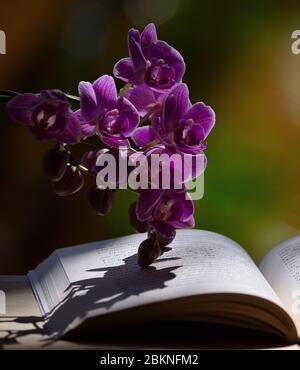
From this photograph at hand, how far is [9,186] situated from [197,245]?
0.79 meters

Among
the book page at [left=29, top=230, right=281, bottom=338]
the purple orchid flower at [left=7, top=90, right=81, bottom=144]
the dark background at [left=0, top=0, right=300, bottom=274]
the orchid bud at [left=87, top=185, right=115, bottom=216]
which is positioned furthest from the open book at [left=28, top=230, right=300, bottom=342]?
the dark background at [left=0, top=0, right=300, bottom=274]

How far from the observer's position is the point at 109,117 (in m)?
0.97

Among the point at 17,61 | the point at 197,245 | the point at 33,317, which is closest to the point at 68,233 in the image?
the point at 17,61

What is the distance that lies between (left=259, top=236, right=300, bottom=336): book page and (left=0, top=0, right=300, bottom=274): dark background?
58 centimetres

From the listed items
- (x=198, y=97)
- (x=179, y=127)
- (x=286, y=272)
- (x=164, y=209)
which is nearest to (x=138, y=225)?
(x=164, y=209)

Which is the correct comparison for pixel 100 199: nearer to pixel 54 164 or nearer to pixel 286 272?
pixel 54 164

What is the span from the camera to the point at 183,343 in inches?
36.9

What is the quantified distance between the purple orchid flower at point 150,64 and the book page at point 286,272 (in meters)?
0.37

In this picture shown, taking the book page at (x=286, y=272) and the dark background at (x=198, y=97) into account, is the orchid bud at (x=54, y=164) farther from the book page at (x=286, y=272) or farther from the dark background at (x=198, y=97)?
the dark background at (x=198, y=97)

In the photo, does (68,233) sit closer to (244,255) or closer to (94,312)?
(244,255)

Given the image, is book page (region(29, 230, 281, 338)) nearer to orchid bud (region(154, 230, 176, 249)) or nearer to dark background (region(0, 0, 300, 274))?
orchid bud (region(154, 230, 176, 249))

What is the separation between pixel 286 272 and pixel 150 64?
16.7 inches

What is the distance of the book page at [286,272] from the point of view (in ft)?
3.60

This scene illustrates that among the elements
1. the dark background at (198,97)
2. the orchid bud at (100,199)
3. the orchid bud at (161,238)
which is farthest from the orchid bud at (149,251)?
the dark background at (198,97)
